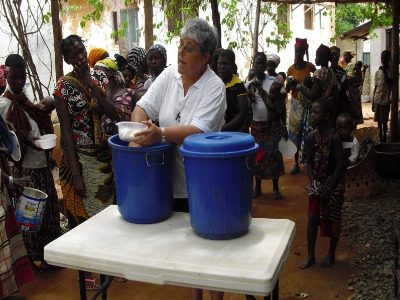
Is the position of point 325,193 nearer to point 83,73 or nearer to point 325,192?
point 325,192

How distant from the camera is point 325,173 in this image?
11.5 feet

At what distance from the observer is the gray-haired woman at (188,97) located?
87.1 inches

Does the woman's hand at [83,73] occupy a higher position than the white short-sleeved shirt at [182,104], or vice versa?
the woman's hand at [83,73]

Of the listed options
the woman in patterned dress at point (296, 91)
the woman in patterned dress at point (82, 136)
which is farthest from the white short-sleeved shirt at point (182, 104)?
the woman in patterned dress at point (296, 91)

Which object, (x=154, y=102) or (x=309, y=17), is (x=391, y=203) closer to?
(x=154, y=102)

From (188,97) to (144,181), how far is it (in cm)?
52

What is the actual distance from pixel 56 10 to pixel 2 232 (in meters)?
2.70

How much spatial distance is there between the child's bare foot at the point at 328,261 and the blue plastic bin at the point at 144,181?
1.95m

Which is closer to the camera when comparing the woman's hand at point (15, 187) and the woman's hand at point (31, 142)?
the woman's hand at point (15, 187)

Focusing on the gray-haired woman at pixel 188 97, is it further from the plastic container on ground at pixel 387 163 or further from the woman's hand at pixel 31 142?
the plastic container on ground at pixel 387 163

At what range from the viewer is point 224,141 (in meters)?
1.87

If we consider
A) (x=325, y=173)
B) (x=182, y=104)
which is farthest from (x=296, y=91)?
(x=182, y=104)

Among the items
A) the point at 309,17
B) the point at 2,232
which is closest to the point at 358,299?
the point at 2,232

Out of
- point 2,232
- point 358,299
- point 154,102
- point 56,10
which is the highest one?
point 56,10
